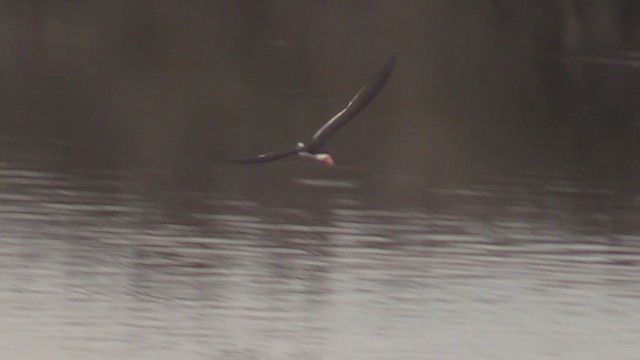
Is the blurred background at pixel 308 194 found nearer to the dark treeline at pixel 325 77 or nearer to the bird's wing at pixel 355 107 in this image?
the dark treeline at pixel 325 77

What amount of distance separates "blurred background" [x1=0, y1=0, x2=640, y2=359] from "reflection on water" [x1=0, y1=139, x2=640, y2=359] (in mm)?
32

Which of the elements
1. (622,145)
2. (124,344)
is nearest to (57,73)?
(622,145)

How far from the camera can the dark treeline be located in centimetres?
2048

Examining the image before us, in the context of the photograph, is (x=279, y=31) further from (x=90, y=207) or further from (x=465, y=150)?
(x=90, y=207)

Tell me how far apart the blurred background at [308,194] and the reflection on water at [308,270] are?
32mm

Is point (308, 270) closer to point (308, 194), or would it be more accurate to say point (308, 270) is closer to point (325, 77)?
point (308, 194)

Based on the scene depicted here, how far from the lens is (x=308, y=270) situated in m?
13.9

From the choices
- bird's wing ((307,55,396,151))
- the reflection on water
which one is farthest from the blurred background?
bird's wing ((307,55,396,151))

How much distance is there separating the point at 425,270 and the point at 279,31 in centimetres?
1753

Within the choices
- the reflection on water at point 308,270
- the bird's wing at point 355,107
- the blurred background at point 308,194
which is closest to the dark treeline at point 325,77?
the blurred background at point 308,194

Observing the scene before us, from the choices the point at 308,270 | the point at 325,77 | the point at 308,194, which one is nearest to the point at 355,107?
the point at 308,270

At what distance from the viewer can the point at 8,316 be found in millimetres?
11984

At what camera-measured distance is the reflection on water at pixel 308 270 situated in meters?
12.0

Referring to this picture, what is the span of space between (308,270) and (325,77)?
1242 cm
